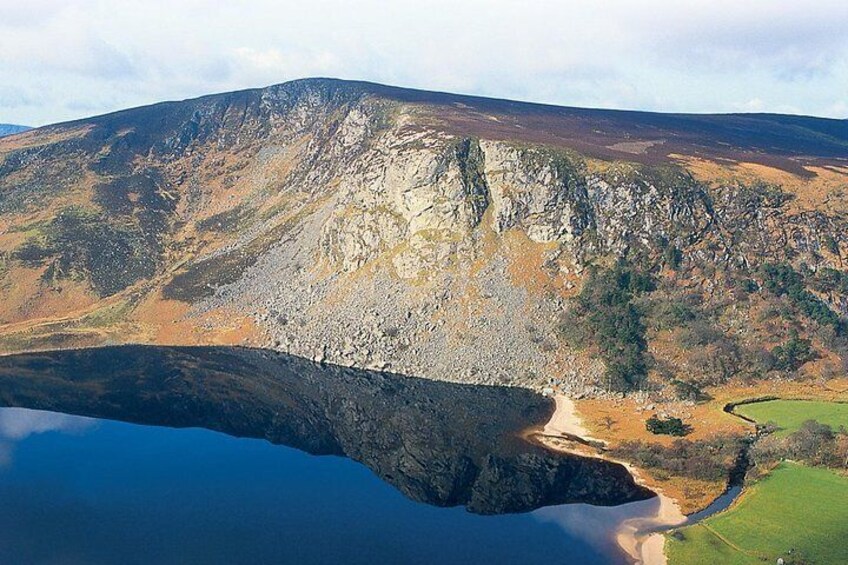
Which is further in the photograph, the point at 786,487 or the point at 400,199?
the point at 400,199

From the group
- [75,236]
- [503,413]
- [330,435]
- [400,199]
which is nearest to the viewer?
[330,435]

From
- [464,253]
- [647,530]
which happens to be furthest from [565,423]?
[464,253]

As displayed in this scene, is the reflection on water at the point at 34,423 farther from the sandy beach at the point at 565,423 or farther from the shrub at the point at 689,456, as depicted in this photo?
the shrub at the point at 689,456

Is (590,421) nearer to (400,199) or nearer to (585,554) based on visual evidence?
(585,554)

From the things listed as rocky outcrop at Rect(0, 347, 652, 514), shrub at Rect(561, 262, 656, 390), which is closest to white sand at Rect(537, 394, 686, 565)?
rocky outcrop at Rect(0, 347, 652, 514)

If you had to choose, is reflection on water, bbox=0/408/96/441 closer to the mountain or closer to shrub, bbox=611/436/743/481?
the mountain

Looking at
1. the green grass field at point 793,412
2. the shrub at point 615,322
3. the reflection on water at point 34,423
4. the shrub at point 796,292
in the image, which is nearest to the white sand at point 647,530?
the green grass field at point 793,412

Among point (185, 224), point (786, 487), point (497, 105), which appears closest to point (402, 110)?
point (497, 105)

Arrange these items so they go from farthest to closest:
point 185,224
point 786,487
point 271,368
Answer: point 185,224, point 271,368, point 786,487
